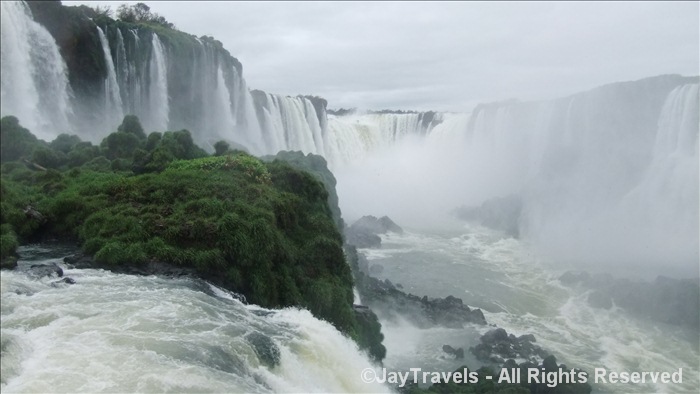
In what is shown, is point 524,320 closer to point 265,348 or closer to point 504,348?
point 504,348

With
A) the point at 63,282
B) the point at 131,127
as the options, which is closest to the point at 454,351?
the point at 63,282

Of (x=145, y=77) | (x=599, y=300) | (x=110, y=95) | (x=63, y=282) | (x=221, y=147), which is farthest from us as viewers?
Answer: (x=145, y=77)

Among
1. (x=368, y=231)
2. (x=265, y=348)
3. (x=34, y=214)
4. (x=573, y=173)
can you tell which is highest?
(x=573, y=173)

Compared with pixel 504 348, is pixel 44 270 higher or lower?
higher

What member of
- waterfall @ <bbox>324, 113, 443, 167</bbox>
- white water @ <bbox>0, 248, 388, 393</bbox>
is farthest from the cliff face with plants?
white water @ <bbox>0, 248, 388, 393</bbox>

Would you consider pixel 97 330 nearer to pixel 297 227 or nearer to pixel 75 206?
pixel 75 206

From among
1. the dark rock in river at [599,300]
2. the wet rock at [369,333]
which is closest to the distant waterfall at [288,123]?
the dark rock in river at [599,300]

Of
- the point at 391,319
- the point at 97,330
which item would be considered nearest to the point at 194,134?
the point at 391,319
